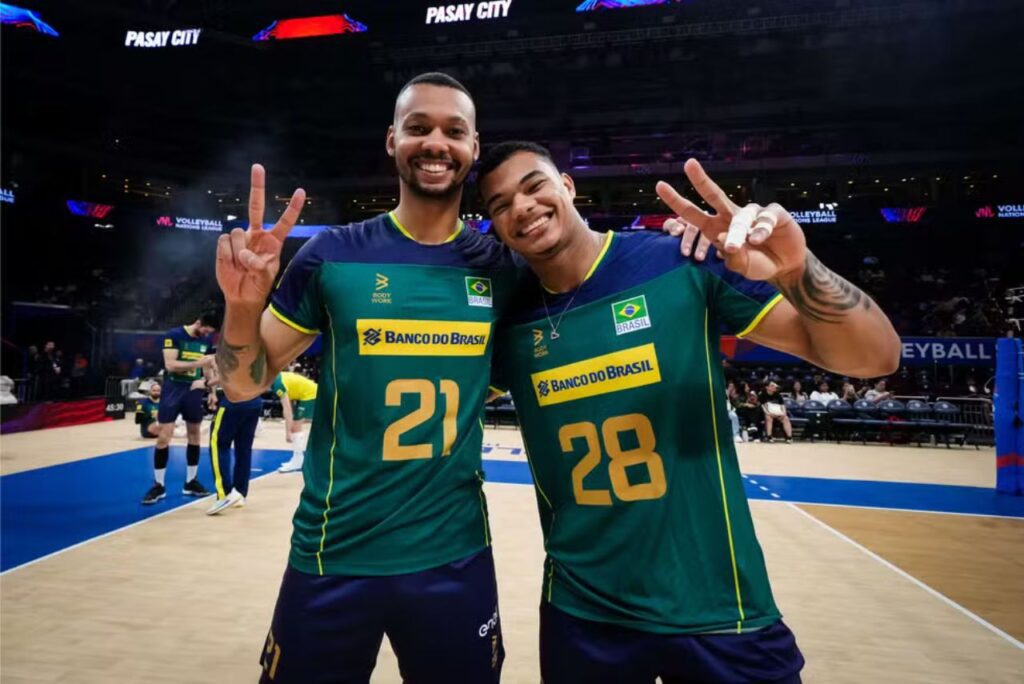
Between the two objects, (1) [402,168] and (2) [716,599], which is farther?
(1) [402,168]

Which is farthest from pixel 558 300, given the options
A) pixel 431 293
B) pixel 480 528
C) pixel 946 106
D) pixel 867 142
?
pixel 946 106

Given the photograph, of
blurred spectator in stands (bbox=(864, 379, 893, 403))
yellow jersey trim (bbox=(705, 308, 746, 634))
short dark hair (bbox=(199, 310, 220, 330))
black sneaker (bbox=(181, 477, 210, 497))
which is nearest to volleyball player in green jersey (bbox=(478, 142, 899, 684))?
yellow jersey trim (bbox=(705, 308, 746, 634))

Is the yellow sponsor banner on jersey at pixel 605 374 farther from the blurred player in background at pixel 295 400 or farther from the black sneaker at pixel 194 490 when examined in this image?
the black sneaker at pixel 194 490

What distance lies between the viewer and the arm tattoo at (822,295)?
61.4 inches

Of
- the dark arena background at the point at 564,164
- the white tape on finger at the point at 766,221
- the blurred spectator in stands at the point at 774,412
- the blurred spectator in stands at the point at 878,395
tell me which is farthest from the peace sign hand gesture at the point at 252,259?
the blurred spectator in stands at the point at 878,395

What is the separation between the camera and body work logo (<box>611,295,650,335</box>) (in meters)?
1.73

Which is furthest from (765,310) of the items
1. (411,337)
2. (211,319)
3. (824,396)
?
(824,396)

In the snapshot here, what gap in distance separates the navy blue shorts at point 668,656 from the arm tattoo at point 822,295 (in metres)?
0.85

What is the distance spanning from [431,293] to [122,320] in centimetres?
2949

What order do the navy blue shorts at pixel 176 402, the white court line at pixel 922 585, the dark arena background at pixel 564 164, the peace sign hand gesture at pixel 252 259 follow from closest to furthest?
the peace sign hand gesture at pixel 252 259
the white court line at pixel 922 585
the navy blue shorts at pixel 176 402
the dark arena background at pixel 564 164

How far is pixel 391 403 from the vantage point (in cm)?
177

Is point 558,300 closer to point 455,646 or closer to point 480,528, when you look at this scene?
point 480,528

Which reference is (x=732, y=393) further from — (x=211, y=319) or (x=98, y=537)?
(x=98, y=537)

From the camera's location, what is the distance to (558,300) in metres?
1.89
